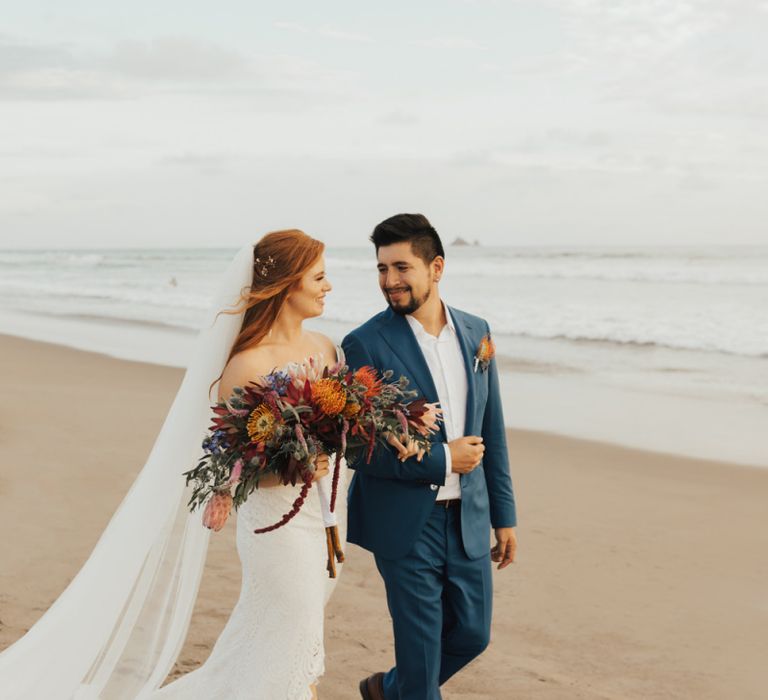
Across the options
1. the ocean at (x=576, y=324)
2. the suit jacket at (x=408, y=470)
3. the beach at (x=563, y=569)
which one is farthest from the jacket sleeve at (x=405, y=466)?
the ocean at (x=576, y=324)

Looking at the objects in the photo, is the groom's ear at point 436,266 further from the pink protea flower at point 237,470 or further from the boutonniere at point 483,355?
the pink protea flower at point 237,470

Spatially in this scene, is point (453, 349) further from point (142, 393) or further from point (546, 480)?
point (142, 393)

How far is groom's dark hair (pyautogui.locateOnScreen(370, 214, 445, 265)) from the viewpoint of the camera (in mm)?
3828

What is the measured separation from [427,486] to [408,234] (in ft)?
3.21

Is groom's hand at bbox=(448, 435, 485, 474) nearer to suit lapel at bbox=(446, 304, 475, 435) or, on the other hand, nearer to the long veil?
suit lapel at bbox=(446, 304, 475, 435)

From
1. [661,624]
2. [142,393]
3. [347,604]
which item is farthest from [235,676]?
[142,393]

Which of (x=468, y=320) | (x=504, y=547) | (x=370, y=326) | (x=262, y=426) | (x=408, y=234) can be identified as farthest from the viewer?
(x=504, y=547)

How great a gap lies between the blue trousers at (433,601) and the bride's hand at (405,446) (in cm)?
35

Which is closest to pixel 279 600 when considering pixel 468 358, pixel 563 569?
pixel 468 358

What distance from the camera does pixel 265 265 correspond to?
4.02 m

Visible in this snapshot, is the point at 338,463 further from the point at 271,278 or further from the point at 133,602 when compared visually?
the point at 133,602

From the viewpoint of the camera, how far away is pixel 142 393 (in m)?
13.3

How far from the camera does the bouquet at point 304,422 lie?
3379 mm

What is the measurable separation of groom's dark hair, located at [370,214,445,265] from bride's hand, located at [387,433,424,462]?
0.76 m
